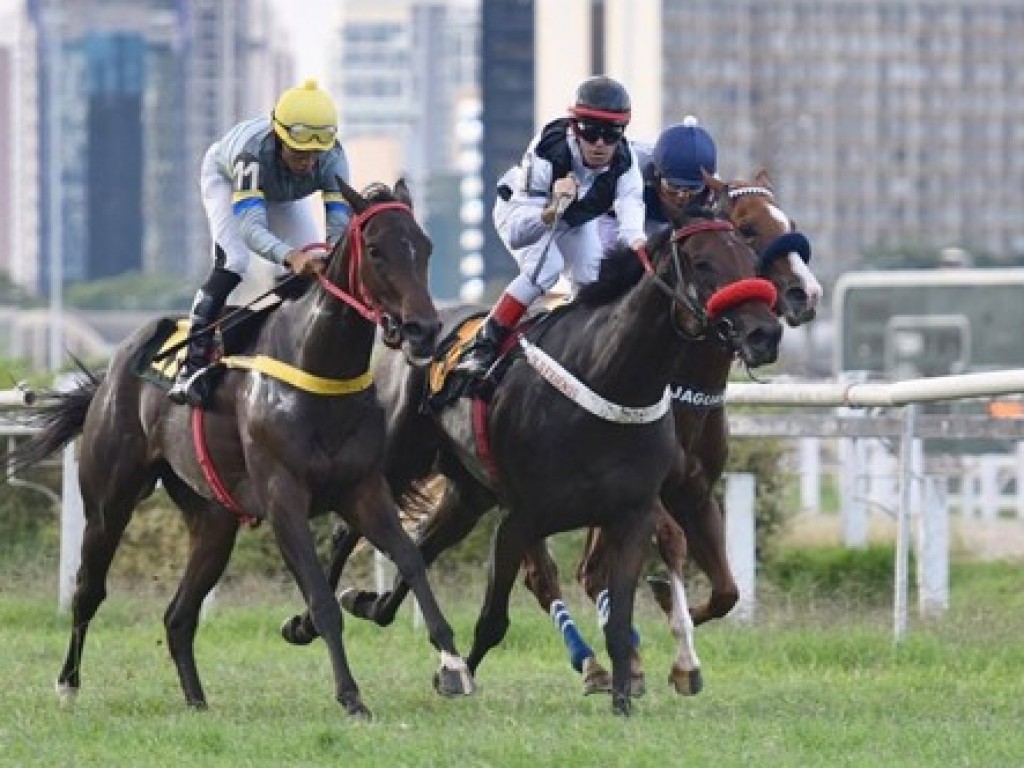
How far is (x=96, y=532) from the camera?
12.8 metres

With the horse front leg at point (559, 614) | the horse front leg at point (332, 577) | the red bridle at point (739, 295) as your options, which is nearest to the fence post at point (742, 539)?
the horse front leg at point (559, 614)

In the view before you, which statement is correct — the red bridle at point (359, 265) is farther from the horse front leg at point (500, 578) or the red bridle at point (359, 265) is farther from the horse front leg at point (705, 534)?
the horse front leg at point (705, 534)

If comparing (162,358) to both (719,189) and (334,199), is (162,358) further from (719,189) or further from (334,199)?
(719,189)

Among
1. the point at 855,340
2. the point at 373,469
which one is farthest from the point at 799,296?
the point at 855,340

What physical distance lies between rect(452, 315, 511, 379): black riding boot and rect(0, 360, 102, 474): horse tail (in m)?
1.73

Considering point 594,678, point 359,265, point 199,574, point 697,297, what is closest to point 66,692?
point 199,574

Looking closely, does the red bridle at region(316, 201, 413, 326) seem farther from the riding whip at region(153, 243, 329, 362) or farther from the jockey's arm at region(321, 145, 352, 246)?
the jockey's arm at region(321, 145, 352, 246)

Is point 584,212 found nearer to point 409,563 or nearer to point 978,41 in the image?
point 409,563

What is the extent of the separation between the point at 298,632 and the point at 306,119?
1825 mm

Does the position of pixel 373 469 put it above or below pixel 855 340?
above

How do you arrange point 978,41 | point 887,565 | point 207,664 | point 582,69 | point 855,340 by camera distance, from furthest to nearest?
point 978,41
point 582,69
point 855,340
point 887,565
point 207,664

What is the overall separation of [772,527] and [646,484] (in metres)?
6.50

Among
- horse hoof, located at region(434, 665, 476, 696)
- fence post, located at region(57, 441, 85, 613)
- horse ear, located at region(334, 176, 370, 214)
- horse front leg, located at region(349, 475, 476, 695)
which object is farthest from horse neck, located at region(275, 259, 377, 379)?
fence post, located at region(57, 441, 85, 613)

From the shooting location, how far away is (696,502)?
1264cm
